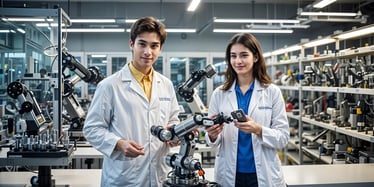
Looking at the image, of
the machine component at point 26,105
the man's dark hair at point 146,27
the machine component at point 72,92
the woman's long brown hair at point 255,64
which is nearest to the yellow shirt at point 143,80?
the man's dark hair at point 146,27

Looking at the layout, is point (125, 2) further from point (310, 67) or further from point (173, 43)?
point (310, 67)

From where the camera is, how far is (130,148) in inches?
57.6

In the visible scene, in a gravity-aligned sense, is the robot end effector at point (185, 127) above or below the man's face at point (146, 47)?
below

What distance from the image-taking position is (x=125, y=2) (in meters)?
8.27

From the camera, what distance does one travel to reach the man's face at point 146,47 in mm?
1570

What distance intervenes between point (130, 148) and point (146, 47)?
0.48m

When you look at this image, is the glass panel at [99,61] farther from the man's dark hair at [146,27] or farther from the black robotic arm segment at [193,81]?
the man's dark hair at [146,27]

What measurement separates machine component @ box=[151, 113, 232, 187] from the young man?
0.41ft

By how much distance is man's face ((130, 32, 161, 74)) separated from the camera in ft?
5.15

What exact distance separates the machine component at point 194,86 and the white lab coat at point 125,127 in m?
1.59

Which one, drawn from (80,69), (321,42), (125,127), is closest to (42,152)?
(125,127)

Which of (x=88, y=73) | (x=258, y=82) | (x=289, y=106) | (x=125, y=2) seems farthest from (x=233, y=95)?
(x=125, y=2)

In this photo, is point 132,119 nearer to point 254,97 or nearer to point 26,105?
point 254,97

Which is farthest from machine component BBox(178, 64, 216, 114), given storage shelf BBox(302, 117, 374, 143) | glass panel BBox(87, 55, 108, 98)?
glass panel BBox(87, 55, 108, 98)
